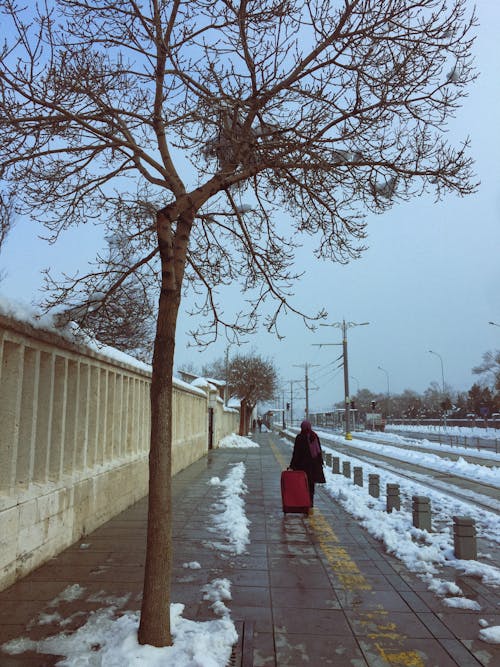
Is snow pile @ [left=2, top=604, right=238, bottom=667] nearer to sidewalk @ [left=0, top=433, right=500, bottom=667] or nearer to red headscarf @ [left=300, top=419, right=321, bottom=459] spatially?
sidewalk @ [left=0, top=433, right=500, bottom=667]

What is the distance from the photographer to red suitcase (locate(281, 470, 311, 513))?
8352 mm

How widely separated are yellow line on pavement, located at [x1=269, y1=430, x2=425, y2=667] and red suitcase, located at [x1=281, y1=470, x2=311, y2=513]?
0.95 feet

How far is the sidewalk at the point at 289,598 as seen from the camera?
355 cm

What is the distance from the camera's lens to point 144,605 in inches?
137

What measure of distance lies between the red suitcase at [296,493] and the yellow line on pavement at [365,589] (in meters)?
0.29

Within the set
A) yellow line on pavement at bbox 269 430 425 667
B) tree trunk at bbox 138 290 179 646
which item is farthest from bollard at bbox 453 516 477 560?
tree trunk at bbox 138 290 179 646

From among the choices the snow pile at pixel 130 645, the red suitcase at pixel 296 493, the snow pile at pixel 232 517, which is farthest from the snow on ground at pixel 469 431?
the snow pile at pixel 130 645

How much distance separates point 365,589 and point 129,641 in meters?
2.45

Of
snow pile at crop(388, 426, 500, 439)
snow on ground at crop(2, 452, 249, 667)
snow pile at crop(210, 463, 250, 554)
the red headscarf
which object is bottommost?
snow pile at crop(388, 426, 500, 439)

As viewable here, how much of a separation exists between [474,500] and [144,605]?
9308 millimetres

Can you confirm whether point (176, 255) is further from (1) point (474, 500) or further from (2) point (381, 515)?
(1) point (474, 500)

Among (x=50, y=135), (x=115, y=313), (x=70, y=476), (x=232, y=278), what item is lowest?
(x=70, y=476)

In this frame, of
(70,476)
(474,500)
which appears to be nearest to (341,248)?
(70,476)

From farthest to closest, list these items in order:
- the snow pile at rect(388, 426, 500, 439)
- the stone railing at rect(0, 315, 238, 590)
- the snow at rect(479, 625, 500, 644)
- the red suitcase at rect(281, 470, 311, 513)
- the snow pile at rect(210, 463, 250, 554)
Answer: the snow pile at rect(388, 426, 500, 439)
the red suitcase at rect(281, 470, 311, 513)
the snow pile at rect(210, 463, 250, 554)
the stone railing at rect(0, 315, 238, 590)
the snow at rect(479, 625, 500, 644)
